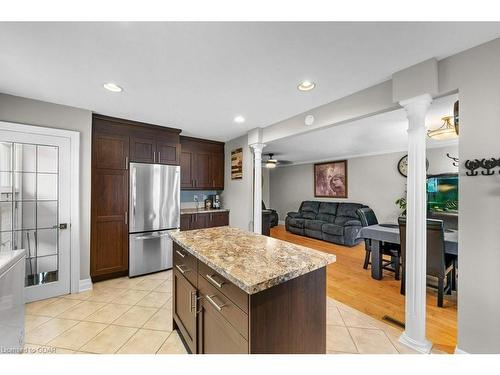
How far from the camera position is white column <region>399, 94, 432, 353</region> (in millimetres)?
1739

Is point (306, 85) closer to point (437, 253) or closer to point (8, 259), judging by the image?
point (437, 253)

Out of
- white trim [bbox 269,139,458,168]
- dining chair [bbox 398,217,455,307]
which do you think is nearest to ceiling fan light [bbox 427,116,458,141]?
dining chair [bbox 398,217,455,307]

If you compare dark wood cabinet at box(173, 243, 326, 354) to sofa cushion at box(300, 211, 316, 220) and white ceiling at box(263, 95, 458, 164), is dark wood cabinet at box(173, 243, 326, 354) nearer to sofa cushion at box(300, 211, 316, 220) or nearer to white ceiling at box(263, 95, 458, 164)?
white ceiling at box(263, 95, 458, 164)

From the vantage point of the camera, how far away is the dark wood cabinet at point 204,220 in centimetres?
387

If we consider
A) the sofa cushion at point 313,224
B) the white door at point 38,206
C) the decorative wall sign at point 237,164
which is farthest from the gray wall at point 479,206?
the sofa cushion at point 313,224

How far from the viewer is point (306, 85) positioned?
207 centimetres

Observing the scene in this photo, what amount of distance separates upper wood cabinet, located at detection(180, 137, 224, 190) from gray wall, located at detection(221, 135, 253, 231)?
0.50 ft

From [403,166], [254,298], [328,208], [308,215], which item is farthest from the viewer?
[308,215]

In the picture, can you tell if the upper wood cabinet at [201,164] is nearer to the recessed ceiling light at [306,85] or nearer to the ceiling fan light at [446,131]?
the recessed ceiling light at [306,85]

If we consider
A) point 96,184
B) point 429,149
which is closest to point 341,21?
point 96,184

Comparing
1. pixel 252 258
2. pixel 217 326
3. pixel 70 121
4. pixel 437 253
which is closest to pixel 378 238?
pixel 437 253

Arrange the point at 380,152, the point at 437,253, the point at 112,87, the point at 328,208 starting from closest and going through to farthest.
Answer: the point at 112,87 → the point at 437,253 → the point at 380,152 → the point at 328,208

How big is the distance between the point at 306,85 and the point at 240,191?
237 cm

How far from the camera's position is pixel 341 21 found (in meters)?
1.26
